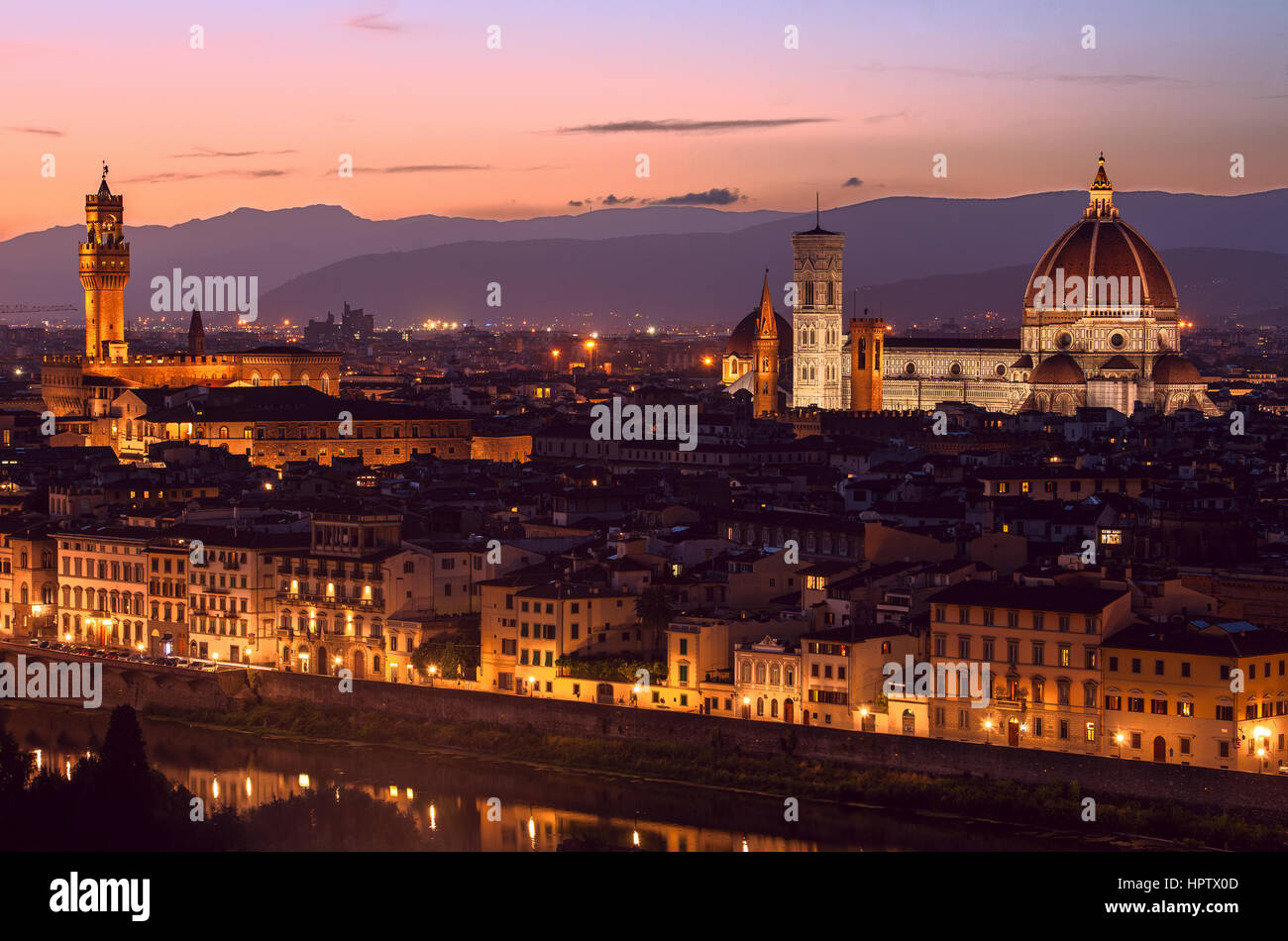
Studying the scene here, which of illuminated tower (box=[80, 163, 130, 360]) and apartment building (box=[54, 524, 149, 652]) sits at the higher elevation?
illuminated tower (box=[80, 163, 130, 360])

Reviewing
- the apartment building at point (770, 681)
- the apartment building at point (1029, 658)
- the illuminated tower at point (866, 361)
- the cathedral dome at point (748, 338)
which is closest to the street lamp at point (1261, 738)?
the apartment building at point (1029, 658)

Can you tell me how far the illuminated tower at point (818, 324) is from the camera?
103 m

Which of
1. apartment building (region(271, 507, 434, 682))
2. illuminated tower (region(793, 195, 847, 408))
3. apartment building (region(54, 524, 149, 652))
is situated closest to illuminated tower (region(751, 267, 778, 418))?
illuminated tower (region(793, 195, 847, 408))

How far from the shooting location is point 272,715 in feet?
127

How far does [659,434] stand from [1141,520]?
30.6 meters

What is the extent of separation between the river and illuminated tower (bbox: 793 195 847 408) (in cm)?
6619

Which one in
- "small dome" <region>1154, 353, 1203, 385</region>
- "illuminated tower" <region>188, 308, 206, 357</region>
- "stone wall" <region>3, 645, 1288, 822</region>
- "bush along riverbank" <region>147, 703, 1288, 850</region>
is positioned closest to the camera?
"bush along riverbank" <region>147, 703, 1288, 850</region>

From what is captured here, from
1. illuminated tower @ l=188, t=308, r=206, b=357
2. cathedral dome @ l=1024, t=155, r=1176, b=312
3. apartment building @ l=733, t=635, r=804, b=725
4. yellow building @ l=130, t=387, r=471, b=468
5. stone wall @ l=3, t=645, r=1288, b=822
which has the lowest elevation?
stone wall @ l=3, t=645, r=1288, b=822

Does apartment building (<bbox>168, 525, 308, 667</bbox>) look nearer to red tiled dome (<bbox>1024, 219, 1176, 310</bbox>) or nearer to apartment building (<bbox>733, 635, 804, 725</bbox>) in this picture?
apartment building (<bbox>733, 635, 804, 725</bbox>)

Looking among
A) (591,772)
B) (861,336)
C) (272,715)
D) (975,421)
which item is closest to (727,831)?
(591,772)

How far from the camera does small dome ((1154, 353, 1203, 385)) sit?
3762 inches

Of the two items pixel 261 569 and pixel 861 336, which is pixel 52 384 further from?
pixel 261 569

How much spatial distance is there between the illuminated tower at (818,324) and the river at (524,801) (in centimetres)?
6619

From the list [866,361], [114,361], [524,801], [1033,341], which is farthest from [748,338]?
[524,801]
